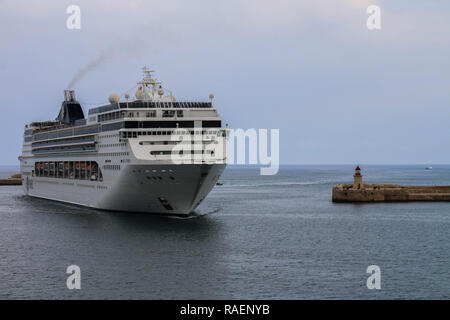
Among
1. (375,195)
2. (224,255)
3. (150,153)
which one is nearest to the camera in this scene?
(224,255)

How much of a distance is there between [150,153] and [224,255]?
1541cm

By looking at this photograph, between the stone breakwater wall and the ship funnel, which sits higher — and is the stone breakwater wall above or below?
below

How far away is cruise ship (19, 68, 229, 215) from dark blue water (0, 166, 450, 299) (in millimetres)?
1909

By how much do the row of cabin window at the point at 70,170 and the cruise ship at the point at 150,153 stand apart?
0.40 feet

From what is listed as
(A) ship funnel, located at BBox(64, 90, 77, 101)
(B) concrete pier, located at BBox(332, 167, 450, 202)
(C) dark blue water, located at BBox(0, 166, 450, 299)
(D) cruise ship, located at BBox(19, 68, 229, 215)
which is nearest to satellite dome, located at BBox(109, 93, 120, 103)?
(D) cruise ship, located at BBox(19, 68, 229, 215)

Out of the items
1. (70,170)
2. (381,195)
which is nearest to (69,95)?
(70,170)

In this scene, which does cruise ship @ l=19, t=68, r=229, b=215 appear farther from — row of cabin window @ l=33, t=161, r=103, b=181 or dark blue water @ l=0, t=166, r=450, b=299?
dark blue water @ l=0, t=166, r=450, b=299

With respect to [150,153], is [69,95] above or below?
above

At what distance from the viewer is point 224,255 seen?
41.2m

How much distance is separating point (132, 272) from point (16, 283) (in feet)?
20.7

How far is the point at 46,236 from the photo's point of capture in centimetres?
4981

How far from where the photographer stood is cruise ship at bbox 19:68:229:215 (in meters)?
52.7

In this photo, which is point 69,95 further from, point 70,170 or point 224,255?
point 224,255

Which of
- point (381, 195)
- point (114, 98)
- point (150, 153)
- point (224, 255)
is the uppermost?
point (114, 98)
